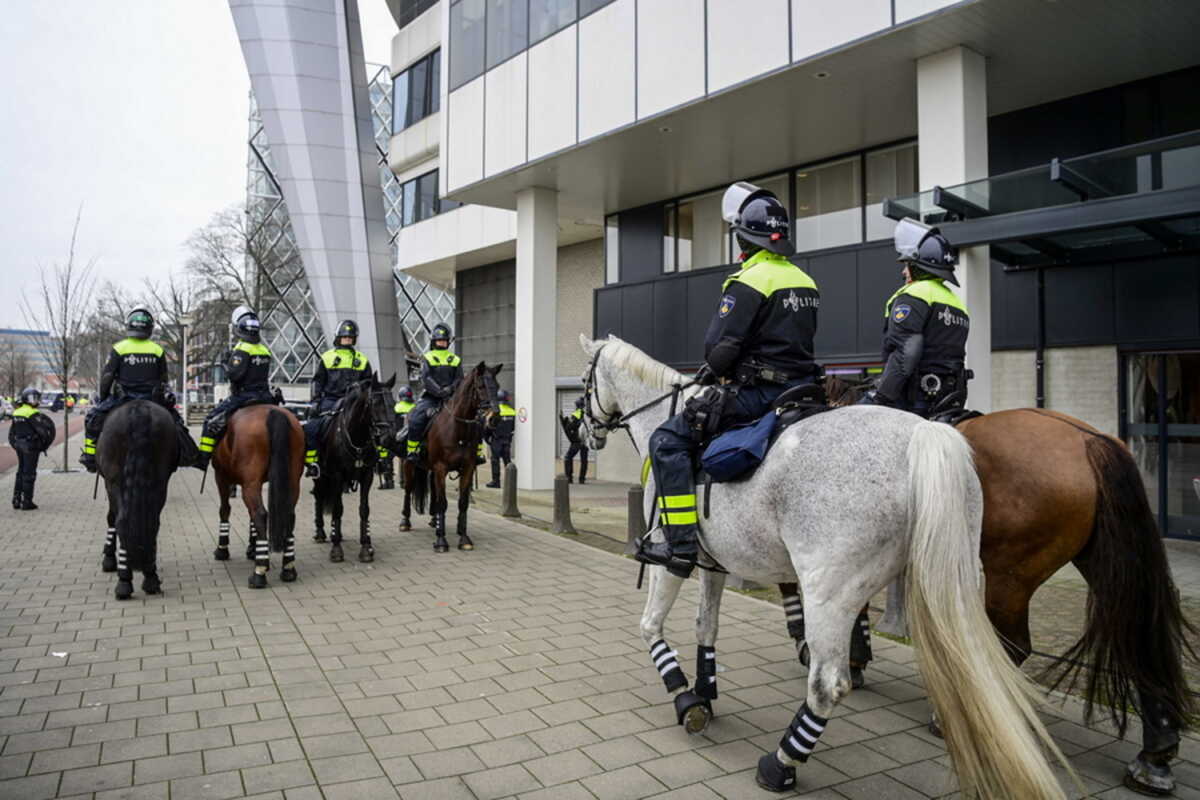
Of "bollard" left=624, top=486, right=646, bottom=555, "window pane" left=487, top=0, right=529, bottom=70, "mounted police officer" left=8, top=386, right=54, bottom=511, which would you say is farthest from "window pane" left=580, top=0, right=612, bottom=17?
"mounted police officer" left=8, top=386, right=54, bottom=511

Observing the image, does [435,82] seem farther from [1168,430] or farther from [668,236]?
[1168,430]

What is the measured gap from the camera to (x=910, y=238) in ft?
17.2

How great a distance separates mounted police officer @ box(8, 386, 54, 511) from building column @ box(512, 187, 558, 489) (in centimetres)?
905

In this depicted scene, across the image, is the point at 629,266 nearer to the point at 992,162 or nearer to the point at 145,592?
the point at 992,162

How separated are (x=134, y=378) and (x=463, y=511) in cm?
410

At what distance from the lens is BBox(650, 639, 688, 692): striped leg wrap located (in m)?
4.32

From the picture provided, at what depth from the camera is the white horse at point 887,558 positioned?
296 centimetres

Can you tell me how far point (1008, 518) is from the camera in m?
3.95

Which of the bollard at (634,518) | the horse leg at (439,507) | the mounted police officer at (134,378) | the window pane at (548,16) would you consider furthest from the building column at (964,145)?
the mounted police officer at (134,378)

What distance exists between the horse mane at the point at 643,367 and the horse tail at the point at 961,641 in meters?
1.65

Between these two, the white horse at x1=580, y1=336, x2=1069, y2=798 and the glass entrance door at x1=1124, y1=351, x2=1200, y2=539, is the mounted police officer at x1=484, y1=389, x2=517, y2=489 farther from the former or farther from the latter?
the white horse at x1=580, y1=336, x2=1069, y2=798

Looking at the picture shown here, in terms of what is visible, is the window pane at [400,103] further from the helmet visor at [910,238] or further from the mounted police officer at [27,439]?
the helmet visor at [910,238]

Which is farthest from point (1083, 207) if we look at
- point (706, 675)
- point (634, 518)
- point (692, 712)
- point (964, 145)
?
point (692, 712)

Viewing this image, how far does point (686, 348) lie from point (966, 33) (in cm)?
801
